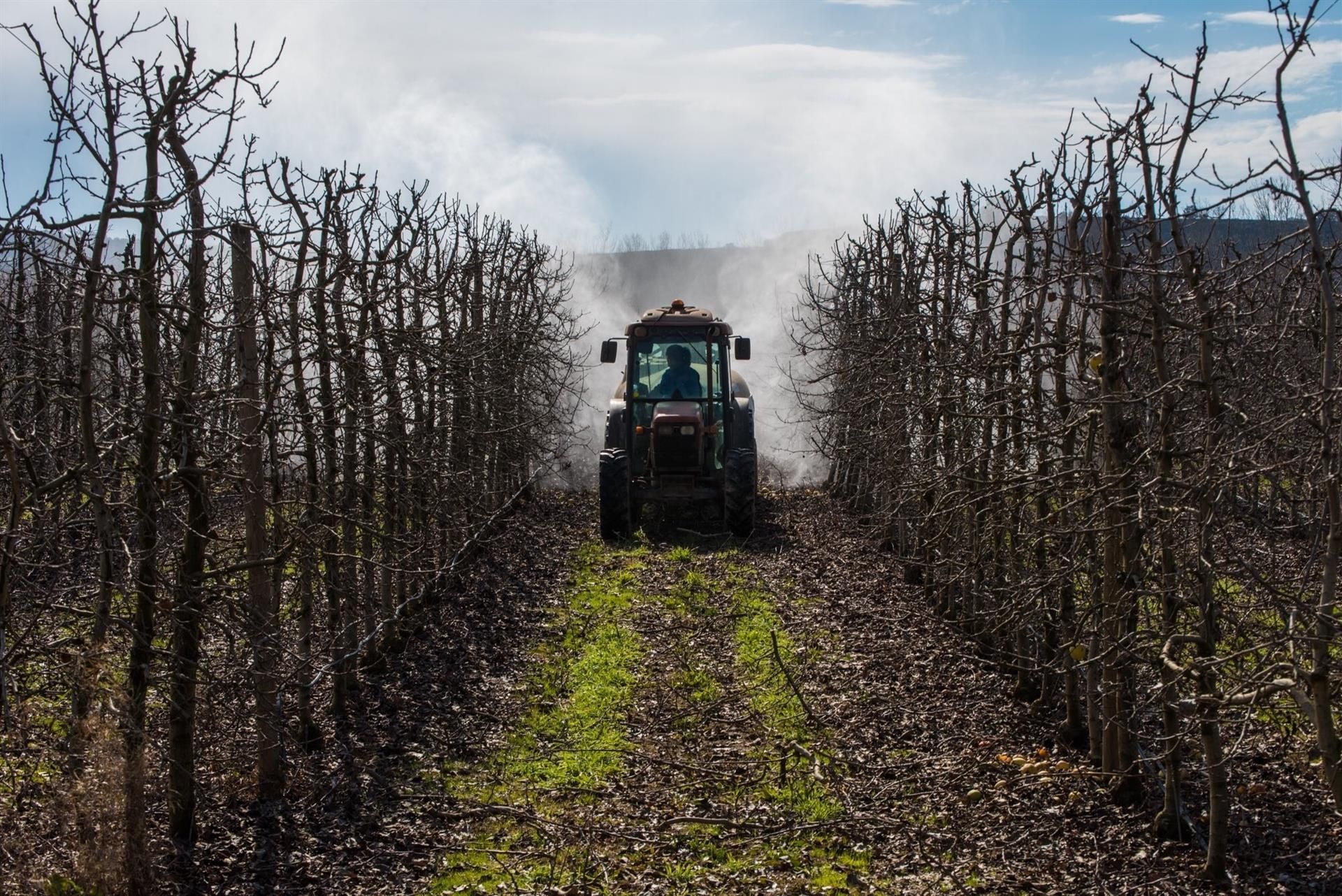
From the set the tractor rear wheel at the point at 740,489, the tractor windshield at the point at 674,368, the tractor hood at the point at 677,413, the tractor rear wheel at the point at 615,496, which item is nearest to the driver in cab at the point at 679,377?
the tractor windshield at the point at 674,368

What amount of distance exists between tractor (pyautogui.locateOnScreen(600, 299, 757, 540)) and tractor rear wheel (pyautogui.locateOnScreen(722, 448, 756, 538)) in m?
0.01

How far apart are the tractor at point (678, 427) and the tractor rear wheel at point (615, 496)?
10mm

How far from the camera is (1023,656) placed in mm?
8891

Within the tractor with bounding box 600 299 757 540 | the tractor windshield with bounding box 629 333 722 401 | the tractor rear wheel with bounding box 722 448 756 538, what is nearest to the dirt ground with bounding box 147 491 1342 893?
the tractor rear wheel with bounding box 722 448 756 538

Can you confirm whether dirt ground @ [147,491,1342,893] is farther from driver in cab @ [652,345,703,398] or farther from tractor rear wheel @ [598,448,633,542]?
driver in cab @ [652,345,703,398]

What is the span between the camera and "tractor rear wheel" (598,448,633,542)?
17344 mm

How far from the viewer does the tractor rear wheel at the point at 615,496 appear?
17344mm

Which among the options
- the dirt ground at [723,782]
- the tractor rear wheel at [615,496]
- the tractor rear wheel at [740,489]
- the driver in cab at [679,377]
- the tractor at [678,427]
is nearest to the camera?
the dirt ground at [723,782]

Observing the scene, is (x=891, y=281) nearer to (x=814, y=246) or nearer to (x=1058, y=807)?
(x=1058, y=807)

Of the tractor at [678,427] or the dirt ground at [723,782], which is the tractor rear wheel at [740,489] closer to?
the tractor at [678,427]

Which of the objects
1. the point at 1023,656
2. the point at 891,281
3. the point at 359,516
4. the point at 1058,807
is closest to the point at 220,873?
the point at 359,516

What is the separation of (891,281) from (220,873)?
12.8 m

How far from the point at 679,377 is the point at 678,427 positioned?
1113 mm

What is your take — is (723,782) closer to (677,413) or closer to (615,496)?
(615,496)
